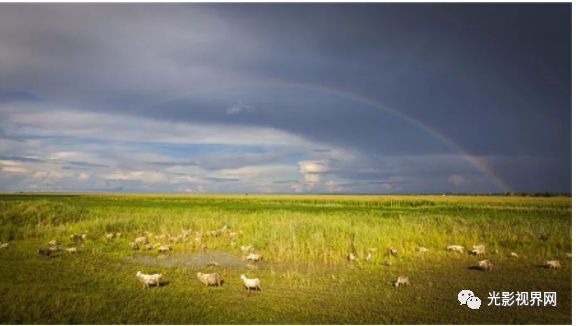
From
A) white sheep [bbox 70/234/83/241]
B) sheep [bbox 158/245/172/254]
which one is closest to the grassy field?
white sheep [bbox 70/234/83/241]

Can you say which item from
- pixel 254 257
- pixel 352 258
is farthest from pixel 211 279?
pixel 352 258

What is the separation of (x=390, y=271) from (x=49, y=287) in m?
13.0

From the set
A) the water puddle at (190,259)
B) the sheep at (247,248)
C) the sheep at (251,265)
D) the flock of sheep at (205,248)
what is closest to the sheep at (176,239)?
the flock of sheep at (205,248)

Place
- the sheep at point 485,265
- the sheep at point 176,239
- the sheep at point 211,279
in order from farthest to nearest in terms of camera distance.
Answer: the sheep at point 176,239
the sheep at point 485,265
the sheep at point 211,279

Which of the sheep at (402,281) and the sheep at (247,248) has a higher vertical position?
the sheep at (247,248)

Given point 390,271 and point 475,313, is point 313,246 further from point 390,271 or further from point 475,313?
point 475,313

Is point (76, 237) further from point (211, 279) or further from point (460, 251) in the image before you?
point (460, 251)

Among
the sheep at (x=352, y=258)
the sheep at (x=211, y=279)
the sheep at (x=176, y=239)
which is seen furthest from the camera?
the sheep at (x=176, y=239)

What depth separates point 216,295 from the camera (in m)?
12.9

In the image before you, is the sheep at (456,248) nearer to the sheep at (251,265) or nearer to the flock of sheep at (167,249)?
the flock of sheep at (167,249)

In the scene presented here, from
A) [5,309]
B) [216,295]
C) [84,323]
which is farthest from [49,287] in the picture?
[216,295]

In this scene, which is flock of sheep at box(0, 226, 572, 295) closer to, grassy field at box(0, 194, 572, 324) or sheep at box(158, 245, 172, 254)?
sheep at box(158, 245, 172, 254)

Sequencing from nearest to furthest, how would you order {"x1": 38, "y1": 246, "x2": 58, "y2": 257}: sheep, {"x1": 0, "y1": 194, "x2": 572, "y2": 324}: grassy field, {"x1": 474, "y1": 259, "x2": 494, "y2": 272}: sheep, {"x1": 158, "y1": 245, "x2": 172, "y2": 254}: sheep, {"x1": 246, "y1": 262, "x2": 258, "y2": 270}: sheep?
{"x1": 0, "y1": 194, "x2": 572, "y2": 324}: grassy field, {"x1": 474, "y1": 259, "x2": 494, "y2": 272}: sheep, {"x1": 246, "y1": 262, "x2": 258, "y2": 270}: sheep, {"x1": 38, "y1": 246, "x2": 58, "y2": 257}: sheep, {"x1": 158, "y1": 245, "x2": 172, "y2": 254}: sheep

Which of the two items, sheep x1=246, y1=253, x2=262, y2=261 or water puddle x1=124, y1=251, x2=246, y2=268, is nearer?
water puddle x1=124, y1=251, x2=246, y2=268
